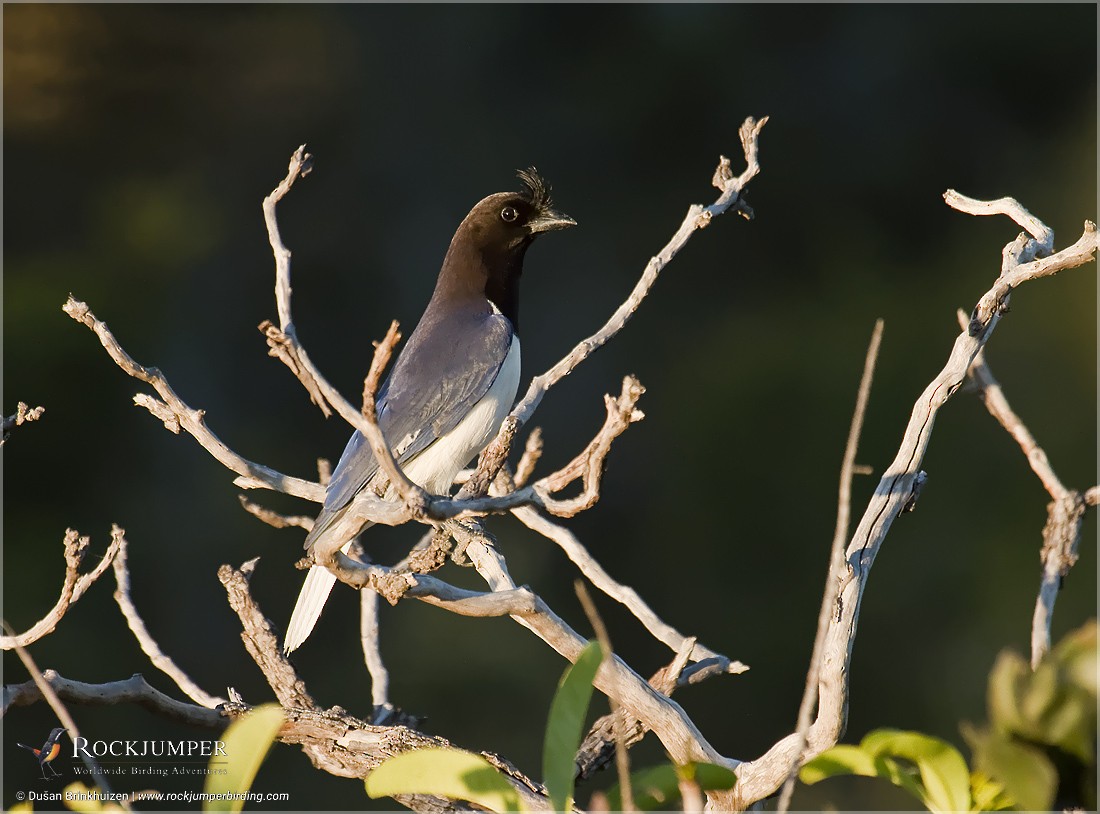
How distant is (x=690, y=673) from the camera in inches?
91.4

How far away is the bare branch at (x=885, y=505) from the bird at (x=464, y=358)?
1271 millimetres

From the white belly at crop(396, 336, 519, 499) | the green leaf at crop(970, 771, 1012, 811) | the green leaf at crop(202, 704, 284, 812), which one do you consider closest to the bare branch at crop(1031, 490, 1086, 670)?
the green leaf at crop(970, 771, 1012, 811)

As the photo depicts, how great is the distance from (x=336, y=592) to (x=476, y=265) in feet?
11.9

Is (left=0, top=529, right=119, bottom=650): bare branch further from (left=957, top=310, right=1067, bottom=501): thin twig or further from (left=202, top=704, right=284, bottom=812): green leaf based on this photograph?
(left=957, top=310, right=1067, bottom=501): thin twig

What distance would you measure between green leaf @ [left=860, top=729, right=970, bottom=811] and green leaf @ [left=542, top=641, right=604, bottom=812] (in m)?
0.27

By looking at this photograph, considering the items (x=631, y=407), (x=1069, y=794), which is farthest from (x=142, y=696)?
(x=1069, y=794)

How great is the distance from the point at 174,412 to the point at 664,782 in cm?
134

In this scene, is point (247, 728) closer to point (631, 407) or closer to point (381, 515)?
point (381, 515)

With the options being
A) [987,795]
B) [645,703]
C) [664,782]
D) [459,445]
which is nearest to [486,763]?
[664,782]

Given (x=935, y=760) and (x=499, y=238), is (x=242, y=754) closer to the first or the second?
(x=935, y=760)

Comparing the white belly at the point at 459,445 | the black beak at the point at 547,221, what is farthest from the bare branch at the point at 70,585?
the black beak at the point at 547,221

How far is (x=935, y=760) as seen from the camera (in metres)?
1.14

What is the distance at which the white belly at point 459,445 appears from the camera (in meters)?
3.17

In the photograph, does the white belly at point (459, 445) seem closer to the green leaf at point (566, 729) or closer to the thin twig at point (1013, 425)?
the thin twig at point (1013, 425)
